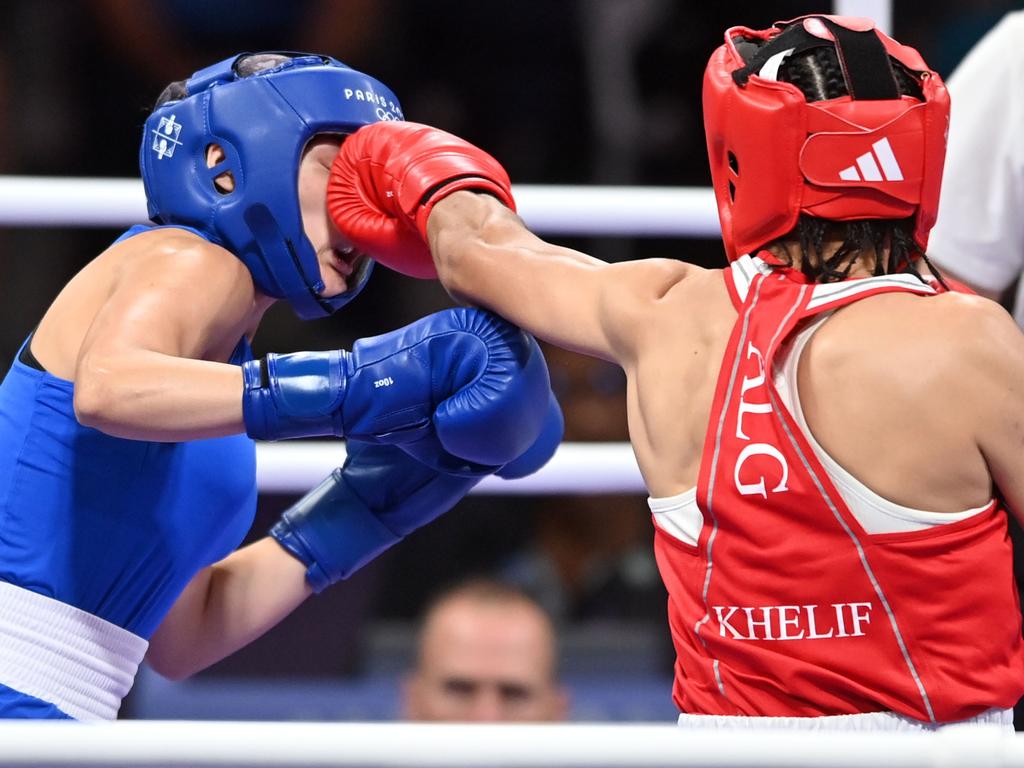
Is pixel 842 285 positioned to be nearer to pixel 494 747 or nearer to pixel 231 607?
pixel 494 747

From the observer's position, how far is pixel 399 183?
172 centimetres

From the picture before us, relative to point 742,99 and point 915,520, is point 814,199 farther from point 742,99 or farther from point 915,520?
point 915,520

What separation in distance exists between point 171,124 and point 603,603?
2.28 metres

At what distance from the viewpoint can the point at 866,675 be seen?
4.66 feet

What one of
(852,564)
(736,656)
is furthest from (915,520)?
(736,656)

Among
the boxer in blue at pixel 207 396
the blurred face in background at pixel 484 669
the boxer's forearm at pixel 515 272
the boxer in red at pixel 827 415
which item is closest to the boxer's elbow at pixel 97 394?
the boxer in blue at pixel 207 396

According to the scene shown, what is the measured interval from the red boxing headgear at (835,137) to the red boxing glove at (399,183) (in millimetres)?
349

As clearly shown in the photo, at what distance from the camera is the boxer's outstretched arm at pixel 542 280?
5.08 ft

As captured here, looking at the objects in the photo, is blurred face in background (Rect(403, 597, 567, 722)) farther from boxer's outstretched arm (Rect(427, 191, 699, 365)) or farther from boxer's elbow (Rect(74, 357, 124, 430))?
boxer's elbow (Rect(74, 357, 124, 430))

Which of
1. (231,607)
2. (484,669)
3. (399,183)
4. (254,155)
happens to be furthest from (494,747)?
(484,669)

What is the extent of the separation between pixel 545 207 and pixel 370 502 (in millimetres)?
568

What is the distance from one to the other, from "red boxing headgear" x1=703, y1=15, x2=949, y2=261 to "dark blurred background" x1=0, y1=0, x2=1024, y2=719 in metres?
2.30

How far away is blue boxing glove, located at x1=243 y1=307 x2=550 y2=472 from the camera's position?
156cm

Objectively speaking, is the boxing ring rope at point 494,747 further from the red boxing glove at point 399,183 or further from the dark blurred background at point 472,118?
the dark blurred background at point 472,118
